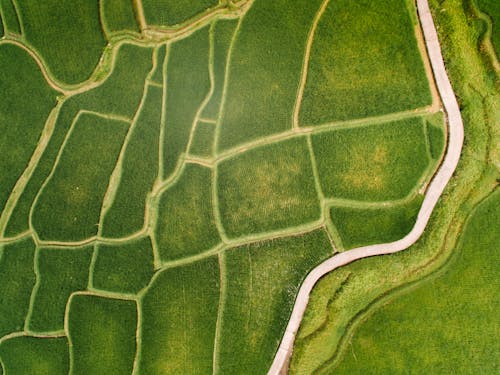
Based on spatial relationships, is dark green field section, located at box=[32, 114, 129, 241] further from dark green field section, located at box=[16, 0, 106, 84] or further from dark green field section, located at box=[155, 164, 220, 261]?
dark green field section, located at box=[155, 164, 220, 261]

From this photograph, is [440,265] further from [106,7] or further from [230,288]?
[106,7]

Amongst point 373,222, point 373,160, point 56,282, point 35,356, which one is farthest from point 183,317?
point 373,160

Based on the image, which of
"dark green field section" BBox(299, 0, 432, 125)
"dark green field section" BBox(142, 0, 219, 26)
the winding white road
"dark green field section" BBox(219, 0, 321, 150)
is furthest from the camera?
"dark green field section" BBox(142, 0, 219, 26)

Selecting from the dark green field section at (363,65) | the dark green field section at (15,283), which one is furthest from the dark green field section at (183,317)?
the dark green field section at (363,65)

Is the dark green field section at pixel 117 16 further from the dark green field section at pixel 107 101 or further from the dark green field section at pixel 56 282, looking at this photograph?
the dark green field section at pixel 56 282

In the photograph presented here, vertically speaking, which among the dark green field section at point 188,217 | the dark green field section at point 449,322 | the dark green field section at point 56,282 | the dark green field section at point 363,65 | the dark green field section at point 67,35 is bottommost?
the dark green field section at point 449,322

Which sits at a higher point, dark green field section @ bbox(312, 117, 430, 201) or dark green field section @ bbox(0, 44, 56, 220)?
dark green field section @ bbox(0, 44, 56, 220)

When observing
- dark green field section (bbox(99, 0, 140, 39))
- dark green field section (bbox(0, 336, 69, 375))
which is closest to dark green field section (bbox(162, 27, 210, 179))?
dark green field section (bbox(99, 0, 140, 39))
